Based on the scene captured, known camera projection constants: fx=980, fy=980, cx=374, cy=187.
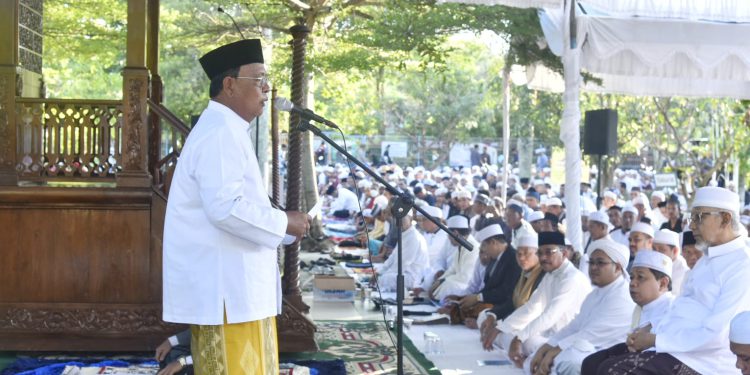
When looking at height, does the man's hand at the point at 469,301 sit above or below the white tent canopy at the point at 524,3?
below

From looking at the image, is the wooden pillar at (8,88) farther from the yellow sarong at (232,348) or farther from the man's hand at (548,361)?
the yellow sarong at (232,348)

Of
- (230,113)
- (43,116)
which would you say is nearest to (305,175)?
(43,116)

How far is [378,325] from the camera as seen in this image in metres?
8.39

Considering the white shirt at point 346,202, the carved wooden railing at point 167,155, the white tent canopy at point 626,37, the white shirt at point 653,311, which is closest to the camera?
the white shirt at point 653,311

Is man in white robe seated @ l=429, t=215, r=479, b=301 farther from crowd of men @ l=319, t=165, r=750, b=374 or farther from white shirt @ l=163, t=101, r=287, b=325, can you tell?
white shirt @ l=163, t=101, r=287, b=325

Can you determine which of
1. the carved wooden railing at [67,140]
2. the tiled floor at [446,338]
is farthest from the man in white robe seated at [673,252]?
the carved wooden railing at [67,140]

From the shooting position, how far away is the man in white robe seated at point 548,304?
6.64m

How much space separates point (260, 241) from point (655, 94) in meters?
10.7

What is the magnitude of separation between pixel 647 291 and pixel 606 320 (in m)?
0.64

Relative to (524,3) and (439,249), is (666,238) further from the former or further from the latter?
(439,249)

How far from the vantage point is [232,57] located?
326 cm

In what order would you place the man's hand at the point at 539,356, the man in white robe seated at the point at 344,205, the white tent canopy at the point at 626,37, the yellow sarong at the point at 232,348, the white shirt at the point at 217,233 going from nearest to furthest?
the white shirt at the point at 217,233 → the yellow sarong at the point at 232,348 → the man's hand at the point at 539,356 → the white tent canopy at the point at 626,37 → the man in white robe seated at the point at 344,205

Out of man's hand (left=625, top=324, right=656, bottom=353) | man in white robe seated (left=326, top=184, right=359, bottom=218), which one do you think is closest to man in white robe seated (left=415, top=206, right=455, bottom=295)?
man's hand (left=625, top=324, right=656, bottom=353)

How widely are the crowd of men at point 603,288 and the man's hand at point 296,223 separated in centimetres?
99
